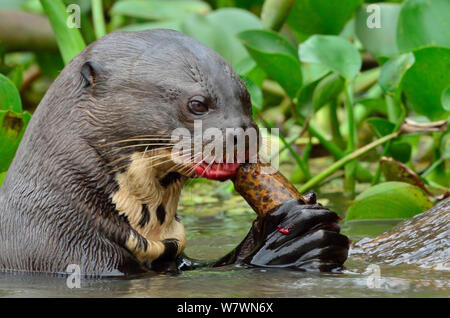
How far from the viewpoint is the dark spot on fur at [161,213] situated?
3.23 meters

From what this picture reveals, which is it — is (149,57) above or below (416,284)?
above

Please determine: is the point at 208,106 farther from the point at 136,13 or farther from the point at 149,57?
the point at 136,13

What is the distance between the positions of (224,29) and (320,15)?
0.60m

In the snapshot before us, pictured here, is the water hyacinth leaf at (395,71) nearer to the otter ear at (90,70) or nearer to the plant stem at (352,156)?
the plant stem at (352,156)

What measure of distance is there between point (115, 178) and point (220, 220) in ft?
5.83

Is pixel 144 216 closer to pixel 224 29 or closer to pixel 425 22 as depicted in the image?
pixel 425 22

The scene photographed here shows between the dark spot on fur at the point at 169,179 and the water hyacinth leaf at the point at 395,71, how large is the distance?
1.63 meters

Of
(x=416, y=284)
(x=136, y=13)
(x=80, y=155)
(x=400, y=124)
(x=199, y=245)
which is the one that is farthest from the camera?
(x=136, y=13)

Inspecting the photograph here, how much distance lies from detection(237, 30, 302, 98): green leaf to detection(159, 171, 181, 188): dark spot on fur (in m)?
1.39

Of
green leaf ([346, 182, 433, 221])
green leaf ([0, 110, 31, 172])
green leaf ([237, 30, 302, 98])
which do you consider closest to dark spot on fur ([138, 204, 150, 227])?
green leaf ([0, 110, 31, 172])

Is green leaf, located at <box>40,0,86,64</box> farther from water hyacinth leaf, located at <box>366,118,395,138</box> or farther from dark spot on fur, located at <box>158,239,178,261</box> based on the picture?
dark spot on fur, located at <box>158,239,178,261</box>

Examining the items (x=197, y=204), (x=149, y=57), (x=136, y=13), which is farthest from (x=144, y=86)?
(x=136, y=13)

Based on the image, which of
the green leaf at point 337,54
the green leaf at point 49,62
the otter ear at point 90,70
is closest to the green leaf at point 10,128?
the otter ear at point 90,70

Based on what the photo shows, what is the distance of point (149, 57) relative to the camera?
10.3ft
